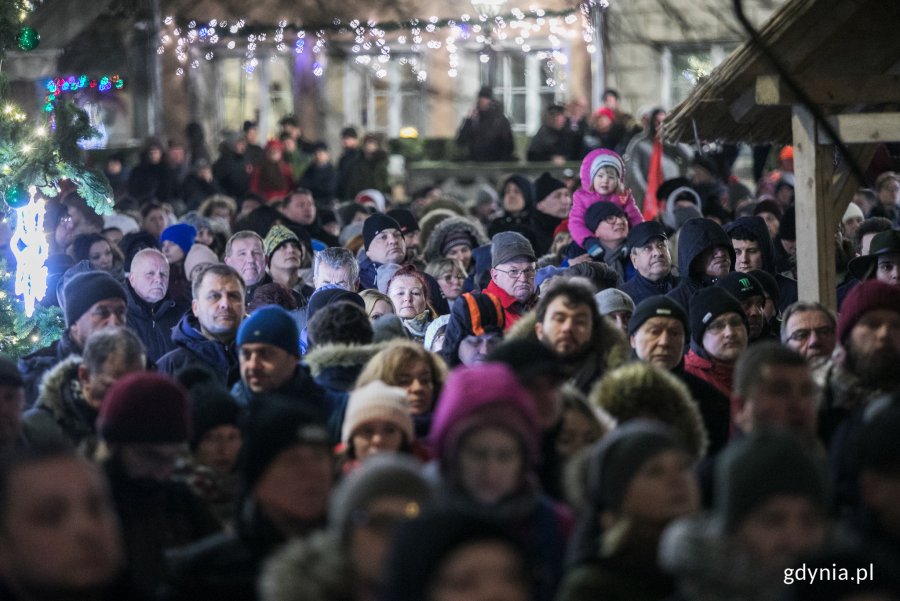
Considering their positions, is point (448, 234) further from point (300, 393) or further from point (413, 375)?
point (413, 375)

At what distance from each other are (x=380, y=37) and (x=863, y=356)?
2600 cm

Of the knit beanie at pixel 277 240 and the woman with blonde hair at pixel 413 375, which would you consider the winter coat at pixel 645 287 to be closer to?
the knit beanie at pixel 277 240

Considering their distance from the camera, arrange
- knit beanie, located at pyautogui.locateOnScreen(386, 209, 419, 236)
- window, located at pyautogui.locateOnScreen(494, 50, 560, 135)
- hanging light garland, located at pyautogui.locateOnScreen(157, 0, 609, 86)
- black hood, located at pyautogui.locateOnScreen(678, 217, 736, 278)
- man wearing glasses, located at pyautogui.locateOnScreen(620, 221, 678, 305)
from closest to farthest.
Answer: man wearing glasses, located at pyautogui.locateOnScreen(620, 221, 678, 305)
black hood, located at pyautogui.locateOnScreen(678, 217, 736, 278)
knit beanie, located at pyautogui.locateOnScreen(386, 209, 419, 236)
hanging light garland, located at pyautogui.locateOnScreen(157, 0, 609, 86)
window, located at pyautogui.locateOnScreen(494, 50, 560, 135)

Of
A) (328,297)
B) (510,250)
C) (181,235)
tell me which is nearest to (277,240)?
(181,235)

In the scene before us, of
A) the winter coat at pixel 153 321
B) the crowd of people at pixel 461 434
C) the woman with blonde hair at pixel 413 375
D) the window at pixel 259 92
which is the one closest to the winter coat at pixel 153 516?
the crowd of people at pixel 461 434

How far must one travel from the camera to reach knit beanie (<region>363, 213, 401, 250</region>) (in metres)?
13.2

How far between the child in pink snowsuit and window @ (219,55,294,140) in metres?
20.7

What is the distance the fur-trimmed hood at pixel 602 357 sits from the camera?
26.5 feet

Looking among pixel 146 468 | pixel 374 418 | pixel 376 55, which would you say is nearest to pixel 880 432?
pixel 374 418

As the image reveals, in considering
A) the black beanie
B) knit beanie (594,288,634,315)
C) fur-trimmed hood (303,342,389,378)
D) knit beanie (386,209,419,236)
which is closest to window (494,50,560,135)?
knit beanie (386,209,419,236)

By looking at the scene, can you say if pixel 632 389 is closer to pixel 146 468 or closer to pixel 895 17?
pixel 146 468

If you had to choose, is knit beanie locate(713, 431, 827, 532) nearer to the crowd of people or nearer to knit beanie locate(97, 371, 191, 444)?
the crowd of people

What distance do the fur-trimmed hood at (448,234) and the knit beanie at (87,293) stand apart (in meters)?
5.33

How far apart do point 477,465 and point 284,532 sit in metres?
0.65
